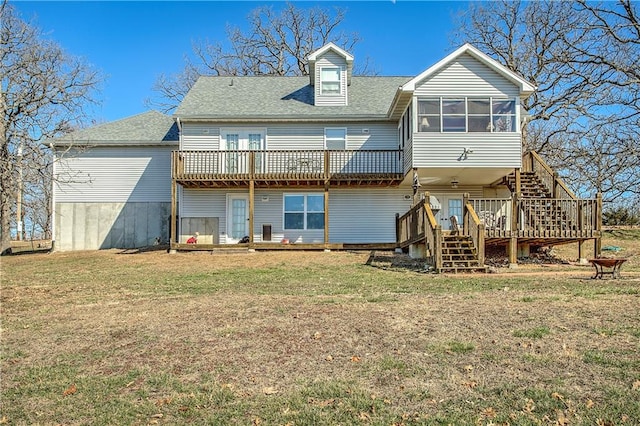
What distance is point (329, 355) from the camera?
6727 mm

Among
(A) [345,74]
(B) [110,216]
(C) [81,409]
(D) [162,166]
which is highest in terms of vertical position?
(A) [345,74]

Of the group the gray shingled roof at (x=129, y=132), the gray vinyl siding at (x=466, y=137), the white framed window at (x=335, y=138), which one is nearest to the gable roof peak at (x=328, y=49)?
the white framed window at (x=335, y=138)

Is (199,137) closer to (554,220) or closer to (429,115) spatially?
(429,115)

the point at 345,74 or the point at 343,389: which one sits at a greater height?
the point at 345,74

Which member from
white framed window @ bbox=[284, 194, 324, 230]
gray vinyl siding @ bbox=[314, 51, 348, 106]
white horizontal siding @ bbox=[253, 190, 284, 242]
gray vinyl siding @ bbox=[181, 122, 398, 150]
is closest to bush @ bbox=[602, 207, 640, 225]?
gray vinyl siding @ bbox=[181, 122, 398, 150]

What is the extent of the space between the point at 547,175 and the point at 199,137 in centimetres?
1280

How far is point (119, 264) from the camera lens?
56.0ft

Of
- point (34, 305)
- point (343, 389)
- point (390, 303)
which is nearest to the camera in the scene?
point (343, 389)

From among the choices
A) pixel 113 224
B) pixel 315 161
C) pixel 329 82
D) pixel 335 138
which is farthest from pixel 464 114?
pixel 113 224

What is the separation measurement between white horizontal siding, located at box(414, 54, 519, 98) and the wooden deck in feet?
10.8

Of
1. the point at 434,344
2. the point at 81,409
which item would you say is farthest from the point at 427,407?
the point at 81,409

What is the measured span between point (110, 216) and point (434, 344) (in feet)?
63.6

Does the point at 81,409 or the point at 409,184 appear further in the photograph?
the point at 409,184

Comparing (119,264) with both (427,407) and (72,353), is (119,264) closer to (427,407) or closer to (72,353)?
(72,353)
